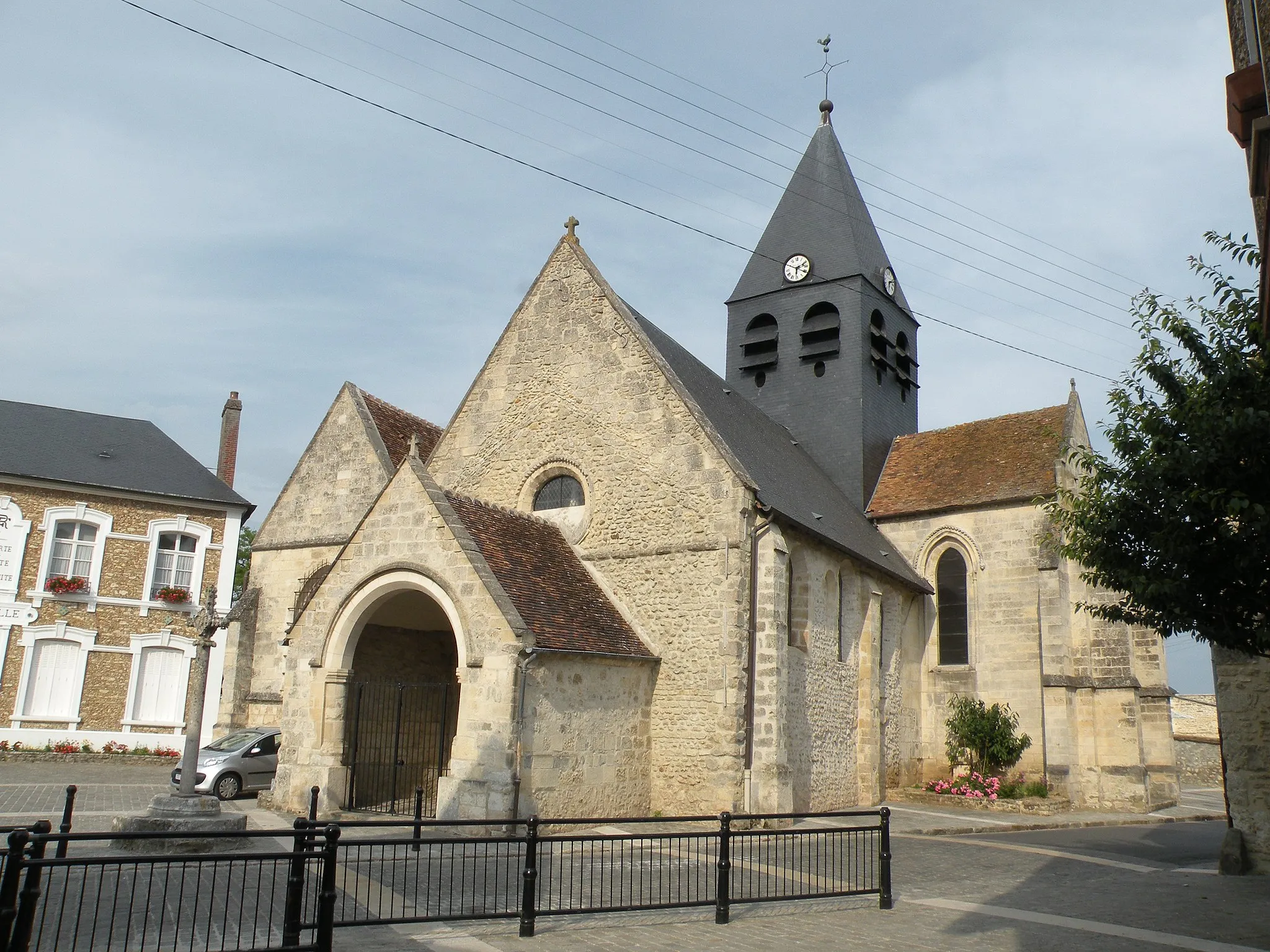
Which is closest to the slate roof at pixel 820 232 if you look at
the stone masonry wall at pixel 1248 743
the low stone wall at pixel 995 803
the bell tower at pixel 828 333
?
the bell tower at pixel 828 333

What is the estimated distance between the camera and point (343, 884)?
28.4 feet

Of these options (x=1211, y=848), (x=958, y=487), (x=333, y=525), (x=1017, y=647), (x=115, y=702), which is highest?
(x=958, y=487)

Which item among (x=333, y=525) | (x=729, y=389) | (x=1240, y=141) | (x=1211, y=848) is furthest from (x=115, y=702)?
(x=1240, y=141)

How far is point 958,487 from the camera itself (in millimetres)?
21922

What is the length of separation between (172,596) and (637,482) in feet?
44.0

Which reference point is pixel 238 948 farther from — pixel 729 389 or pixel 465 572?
pixel 729 389

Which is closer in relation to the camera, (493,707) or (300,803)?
(493,707)

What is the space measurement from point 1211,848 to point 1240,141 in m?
10.4

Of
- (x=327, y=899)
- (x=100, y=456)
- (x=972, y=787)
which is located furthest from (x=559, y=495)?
(x=100, y=456)

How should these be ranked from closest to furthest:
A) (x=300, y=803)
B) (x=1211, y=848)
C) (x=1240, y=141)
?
(x=1240, y=141)
(x=300, y=803)
(x=1211, y=848)

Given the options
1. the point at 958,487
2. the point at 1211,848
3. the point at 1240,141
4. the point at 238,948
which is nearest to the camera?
the point at 238,948

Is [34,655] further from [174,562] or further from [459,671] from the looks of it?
[459,671]

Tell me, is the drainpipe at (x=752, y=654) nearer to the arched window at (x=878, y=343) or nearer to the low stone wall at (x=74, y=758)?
the arched window at (x=878, y=343)

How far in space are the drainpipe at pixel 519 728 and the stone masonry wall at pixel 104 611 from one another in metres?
13.8
